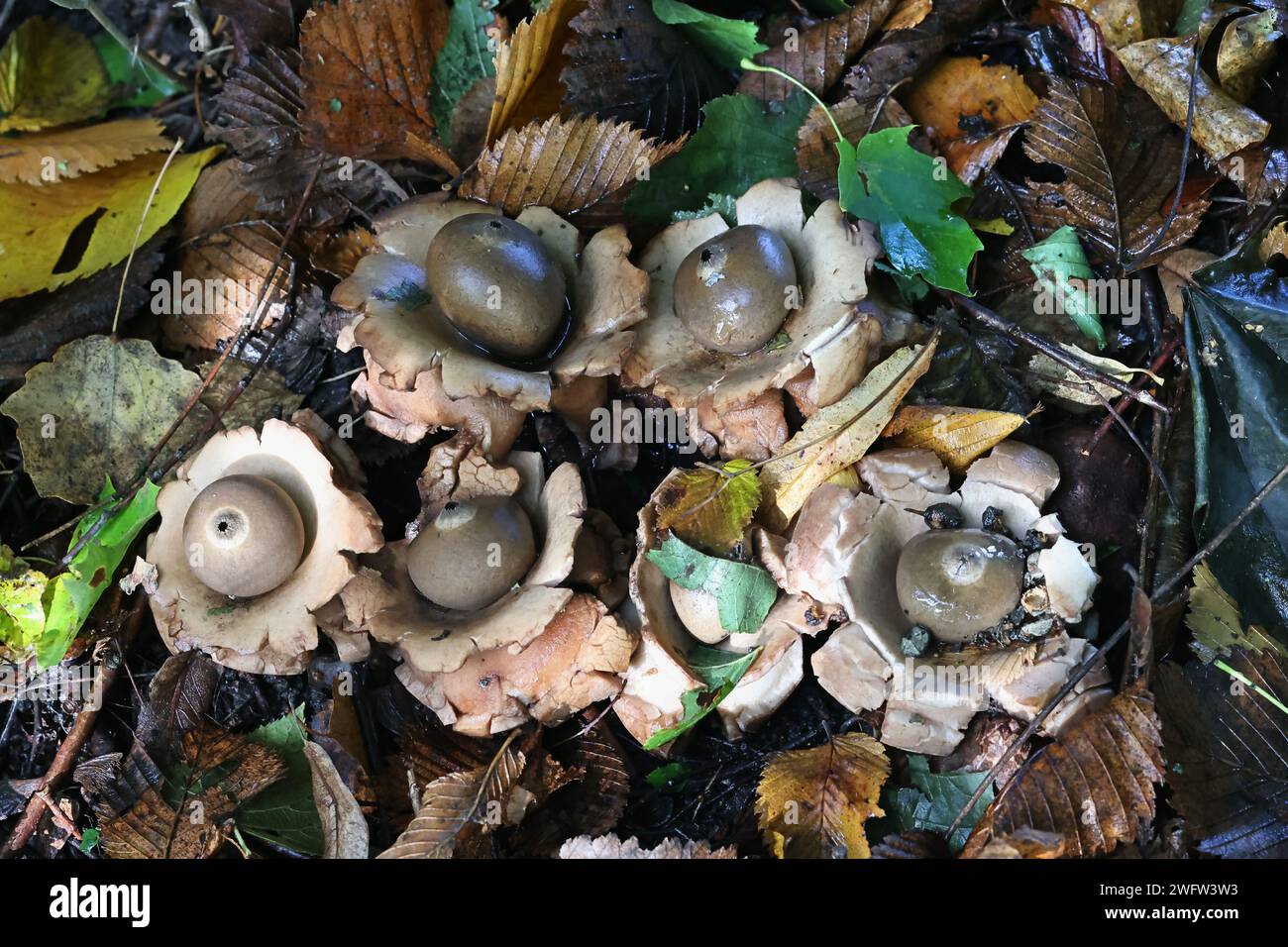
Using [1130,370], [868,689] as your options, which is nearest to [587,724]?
[868,689]

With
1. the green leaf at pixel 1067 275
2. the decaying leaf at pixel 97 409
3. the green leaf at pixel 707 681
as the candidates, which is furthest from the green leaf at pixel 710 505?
the decaying leaf at pixel 97 409

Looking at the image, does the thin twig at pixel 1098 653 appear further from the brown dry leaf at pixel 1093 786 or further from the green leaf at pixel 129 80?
the green leaf at pixel 129 80

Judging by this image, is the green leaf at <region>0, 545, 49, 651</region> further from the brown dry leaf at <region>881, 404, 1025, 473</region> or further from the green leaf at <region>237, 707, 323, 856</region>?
the brown dry leaf at <region>881, 404, 1025, 473</region>

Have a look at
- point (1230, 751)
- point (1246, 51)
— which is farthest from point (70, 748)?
point (1246, 51)

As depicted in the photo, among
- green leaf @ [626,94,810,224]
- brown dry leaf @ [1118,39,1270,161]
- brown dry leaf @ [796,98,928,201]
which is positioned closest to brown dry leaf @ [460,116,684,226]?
green leaf @ [626,94,810,224]

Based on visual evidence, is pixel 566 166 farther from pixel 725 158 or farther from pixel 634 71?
pixel 725 158

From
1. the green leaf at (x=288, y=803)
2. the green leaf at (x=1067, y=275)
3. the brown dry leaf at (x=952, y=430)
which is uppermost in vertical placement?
the green leaf at (x=1067, y=275)
